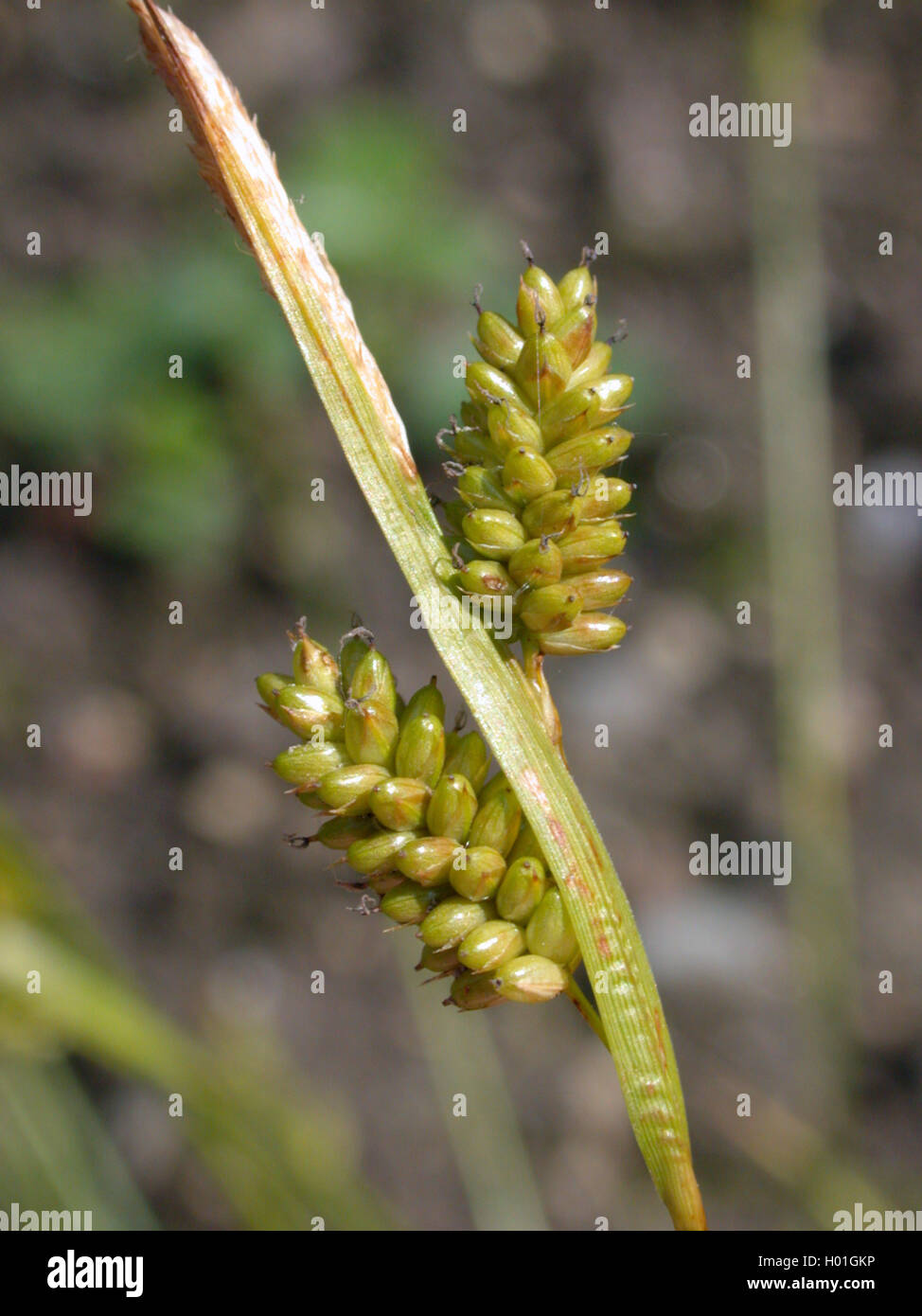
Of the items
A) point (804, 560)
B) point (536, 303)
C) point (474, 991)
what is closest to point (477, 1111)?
point (804, 560)

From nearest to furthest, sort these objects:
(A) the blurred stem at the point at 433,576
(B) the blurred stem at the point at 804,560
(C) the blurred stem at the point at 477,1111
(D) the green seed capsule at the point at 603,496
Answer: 1. (A) the blurred stem at the point at 433,576
2. (D) the green seed capsule at the point at 603,496
3. (C) the blurred stem at the point at 477,1111
4. (B) the blurred stem at the point at 804,560

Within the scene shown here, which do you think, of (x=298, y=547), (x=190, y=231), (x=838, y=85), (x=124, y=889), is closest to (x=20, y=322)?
(x=190, y=231)

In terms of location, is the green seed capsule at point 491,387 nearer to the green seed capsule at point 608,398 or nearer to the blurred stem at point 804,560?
the green seed capsule at point 608,398

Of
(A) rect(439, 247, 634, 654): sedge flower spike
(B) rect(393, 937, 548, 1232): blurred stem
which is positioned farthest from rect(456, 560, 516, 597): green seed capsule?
(B) rect(393, 937, 548, 1232): blurred stem

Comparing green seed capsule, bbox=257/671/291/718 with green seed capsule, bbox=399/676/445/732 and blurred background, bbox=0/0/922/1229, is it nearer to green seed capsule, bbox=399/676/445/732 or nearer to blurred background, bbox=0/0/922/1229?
green seed capsule, bbox=399/676/445/732

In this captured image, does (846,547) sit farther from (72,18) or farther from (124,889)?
(72,18)

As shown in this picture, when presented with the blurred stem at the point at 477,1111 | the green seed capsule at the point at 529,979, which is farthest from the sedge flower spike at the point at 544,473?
the blurred stem at the point at 477,1111

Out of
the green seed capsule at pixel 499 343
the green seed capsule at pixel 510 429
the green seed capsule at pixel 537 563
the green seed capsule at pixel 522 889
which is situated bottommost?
the green seed capsule at pixel 522 889
